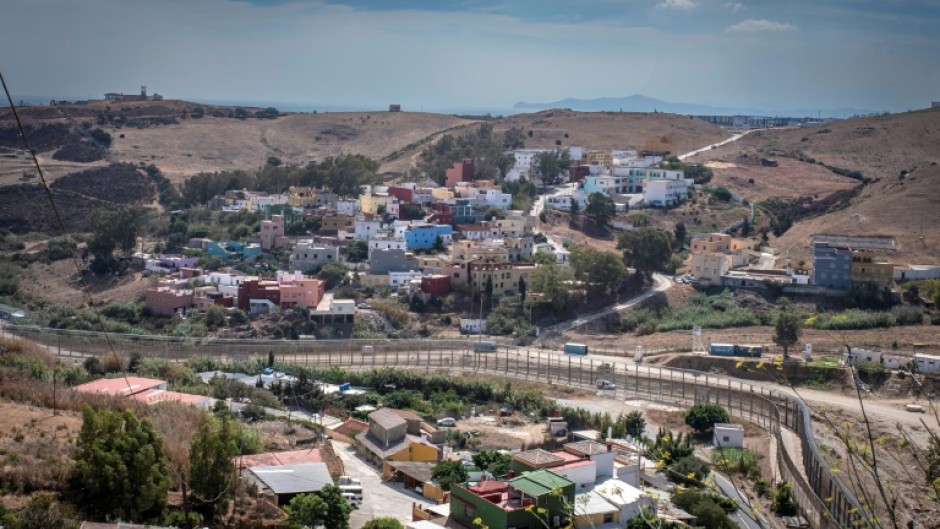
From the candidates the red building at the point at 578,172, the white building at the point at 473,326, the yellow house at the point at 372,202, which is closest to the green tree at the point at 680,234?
the red building at the point at 578,172

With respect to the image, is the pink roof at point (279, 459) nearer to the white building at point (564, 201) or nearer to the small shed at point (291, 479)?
the small shed at point (291, 479)

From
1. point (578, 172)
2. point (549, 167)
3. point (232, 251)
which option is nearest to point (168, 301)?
point (232, 251)

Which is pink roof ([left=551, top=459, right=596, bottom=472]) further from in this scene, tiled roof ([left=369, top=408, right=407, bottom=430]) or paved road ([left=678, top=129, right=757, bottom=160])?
paved road ([left=678, top=129, right=757, bottom=160])

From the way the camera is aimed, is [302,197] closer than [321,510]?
No

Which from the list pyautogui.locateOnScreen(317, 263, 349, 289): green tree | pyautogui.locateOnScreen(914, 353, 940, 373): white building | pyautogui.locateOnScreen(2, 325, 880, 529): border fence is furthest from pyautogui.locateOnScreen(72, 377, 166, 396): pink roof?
pyautogui.locateOnScreen(914, 353, 940, 373): white building

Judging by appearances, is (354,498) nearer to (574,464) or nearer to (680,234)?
(574,464)

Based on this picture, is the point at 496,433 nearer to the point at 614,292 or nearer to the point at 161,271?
the point at 614,292

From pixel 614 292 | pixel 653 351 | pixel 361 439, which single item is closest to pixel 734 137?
pixel 614 292
